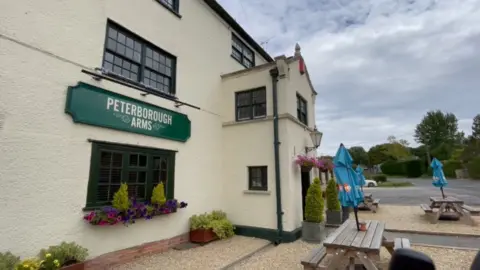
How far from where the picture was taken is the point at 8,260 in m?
3.90

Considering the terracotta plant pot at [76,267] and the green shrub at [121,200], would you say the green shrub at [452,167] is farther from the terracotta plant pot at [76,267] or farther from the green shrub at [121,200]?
the terracotta plant pot at [76,267]

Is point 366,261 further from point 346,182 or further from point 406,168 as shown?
point 406,168

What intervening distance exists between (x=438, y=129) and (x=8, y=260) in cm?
7692

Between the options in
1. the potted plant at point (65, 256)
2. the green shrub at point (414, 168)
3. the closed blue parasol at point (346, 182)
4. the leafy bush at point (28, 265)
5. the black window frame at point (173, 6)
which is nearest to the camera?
the leafy bush at point (28, 265)

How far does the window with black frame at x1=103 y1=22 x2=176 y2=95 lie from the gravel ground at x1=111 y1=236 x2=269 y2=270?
4353 mm

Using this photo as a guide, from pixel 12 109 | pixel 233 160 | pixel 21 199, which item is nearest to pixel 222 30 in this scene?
pixel 233 160

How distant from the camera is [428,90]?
83.8 feet

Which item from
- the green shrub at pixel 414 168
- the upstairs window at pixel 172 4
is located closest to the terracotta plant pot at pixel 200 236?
the upstairs window at pixel 172 4

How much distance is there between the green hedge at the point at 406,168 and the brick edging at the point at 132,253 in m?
52.9

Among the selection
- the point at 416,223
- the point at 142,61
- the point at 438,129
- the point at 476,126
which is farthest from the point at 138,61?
the point at 438,129

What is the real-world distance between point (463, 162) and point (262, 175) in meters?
45.9

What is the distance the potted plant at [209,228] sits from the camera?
7449mm

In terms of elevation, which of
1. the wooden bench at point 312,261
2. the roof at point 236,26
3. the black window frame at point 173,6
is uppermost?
the roof at point 236,26

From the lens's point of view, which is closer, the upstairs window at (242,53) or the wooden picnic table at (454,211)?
the wooden picnic table at (454,211)
